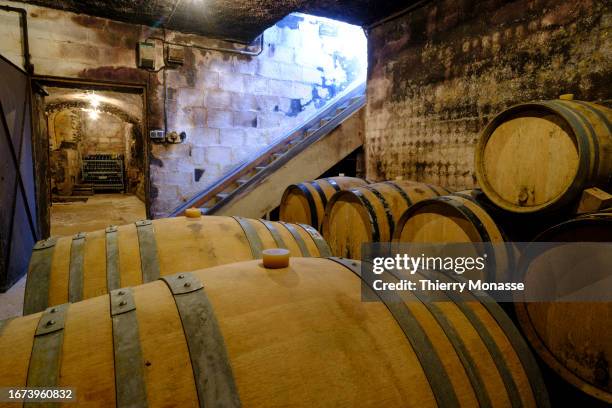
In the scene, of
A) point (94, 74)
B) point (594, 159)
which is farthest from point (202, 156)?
point (594, 159)

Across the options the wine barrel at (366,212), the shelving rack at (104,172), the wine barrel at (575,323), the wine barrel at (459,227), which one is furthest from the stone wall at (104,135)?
the wine barrel at (575,323)

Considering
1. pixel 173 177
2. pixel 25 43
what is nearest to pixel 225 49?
pixel 173 177

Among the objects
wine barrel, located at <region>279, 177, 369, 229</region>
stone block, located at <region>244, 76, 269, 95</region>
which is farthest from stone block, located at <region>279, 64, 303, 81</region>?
wine barrel, located at <region>279, 177, 369, 229</region>

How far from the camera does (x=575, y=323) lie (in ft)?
5.57

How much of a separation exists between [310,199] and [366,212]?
105 centimetres

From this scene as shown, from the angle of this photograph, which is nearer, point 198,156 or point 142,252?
point 142,252

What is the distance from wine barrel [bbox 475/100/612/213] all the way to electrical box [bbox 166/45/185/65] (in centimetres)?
559

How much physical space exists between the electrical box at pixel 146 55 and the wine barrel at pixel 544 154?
18.6 ft

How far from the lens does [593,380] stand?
1.63m

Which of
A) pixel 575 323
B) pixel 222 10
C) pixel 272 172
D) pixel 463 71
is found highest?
pixel 222 10

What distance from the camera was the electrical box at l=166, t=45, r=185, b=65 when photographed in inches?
245

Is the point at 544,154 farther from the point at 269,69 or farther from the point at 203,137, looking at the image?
the point at 269,69

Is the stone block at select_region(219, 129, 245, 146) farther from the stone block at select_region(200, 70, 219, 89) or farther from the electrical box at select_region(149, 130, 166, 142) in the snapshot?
the electrical box at select_region(149, 130, 166, 142)

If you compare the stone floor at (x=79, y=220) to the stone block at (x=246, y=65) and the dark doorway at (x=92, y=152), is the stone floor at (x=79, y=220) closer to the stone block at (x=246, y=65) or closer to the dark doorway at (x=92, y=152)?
the dark doorway at (x=92, y=152)
